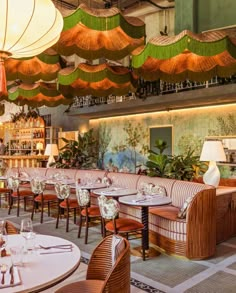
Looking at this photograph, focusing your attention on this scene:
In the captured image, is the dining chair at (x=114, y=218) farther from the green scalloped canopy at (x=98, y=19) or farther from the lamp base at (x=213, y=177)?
the green scalloped canopy at (x=98, y=19)

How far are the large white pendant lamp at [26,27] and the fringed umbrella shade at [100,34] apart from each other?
4.37 ft

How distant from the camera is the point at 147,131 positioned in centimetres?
1055

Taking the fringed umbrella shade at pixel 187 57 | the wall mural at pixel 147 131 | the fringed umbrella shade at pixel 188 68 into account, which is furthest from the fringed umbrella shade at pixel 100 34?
the wall mural at pixel 147 131

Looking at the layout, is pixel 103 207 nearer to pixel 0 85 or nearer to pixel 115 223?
pixel 115 223

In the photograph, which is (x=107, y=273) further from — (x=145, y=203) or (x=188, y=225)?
(x=188, y=225)

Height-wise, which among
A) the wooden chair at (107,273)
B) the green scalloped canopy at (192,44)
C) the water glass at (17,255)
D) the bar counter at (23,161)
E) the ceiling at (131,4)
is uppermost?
the ceiling at (131,4)

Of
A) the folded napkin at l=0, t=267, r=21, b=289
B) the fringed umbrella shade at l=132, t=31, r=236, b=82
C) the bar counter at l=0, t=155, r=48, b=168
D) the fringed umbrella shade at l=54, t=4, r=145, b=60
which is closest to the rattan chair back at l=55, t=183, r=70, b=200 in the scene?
the fringed umbrella shade at l=54, t=4, r=145, b=60

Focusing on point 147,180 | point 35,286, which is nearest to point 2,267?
point 35,286

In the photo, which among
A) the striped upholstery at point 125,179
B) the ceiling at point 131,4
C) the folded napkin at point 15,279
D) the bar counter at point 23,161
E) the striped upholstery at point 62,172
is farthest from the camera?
the bar counter at point 23,161

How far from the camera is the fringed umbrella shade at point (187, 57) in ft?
14.8

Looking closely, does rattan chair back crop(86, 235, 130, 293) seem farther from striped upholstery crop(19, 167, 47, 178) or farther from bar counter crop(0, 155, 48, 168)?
bar counter crop(0, 155, 48, 168)

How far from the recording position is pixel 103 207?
4152 mm

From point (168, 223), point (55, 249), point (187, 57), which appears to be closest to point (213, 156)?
point (168, 223)

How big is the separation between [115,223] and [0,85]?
249cm
